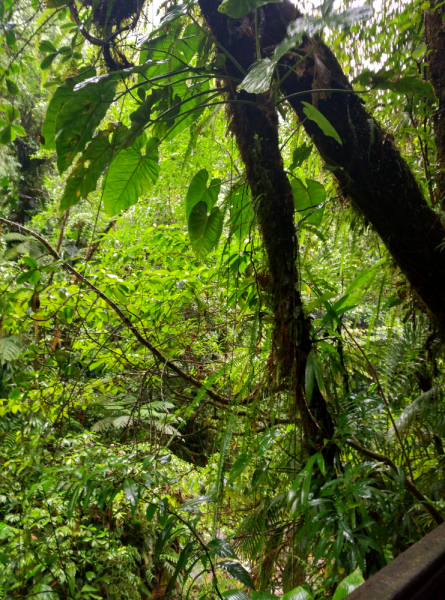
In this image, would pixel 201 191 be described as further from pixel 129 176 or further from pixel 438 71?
pixel 438 71

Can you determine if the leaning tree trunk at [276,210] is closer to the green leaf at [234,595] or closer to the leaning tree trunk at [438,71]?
the green leaf at [234,595]

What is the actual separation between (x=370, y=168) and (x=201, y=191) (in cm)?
46

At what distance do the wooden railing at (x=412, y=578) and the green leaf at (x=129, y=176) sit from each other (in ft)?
3.07

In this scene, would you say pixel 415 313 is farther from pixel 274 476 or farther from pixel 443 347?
pixel 274 476

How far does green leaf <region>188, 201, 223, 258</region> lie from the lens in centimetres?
98

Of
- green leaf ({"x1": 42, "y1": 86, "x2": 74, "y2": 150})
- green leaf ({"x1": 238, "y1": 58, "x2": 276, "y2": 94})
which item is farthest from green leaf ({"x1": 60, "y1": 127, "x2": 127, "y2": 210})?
green leaf ({"x1": 238, "y1": 58, "x2": 276, "y2": 94})

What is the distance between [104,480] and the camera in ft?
3.10

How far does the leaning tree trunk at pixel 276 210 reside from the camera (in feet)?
2.80

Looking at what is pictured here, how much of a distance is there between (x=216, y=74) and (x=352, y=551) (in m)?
1.07

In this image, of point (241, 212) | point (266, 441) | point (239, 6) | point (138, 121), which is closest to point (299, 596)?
point (266, 441)

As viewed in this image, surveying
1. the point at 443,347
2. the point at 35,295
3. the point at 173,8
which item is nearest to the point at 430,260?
the point at 443,347

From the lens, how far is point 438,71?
4.44 feet

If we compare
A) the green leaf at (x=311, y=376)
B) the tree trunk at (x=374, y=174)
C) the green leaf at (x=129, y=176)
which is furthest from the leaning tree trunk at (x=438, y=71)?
the green leaf at (x=129, y=176)

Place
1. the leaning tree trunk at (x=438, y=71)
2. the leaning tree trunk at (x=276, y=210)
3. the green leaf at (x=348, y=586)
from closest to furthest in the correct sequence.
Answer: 1. the green leaf at (x=348, y=586)
2. the leaning tree trunk at (x=276, y=210)
3. the leaning tree trunk at (x=438, y=71)
